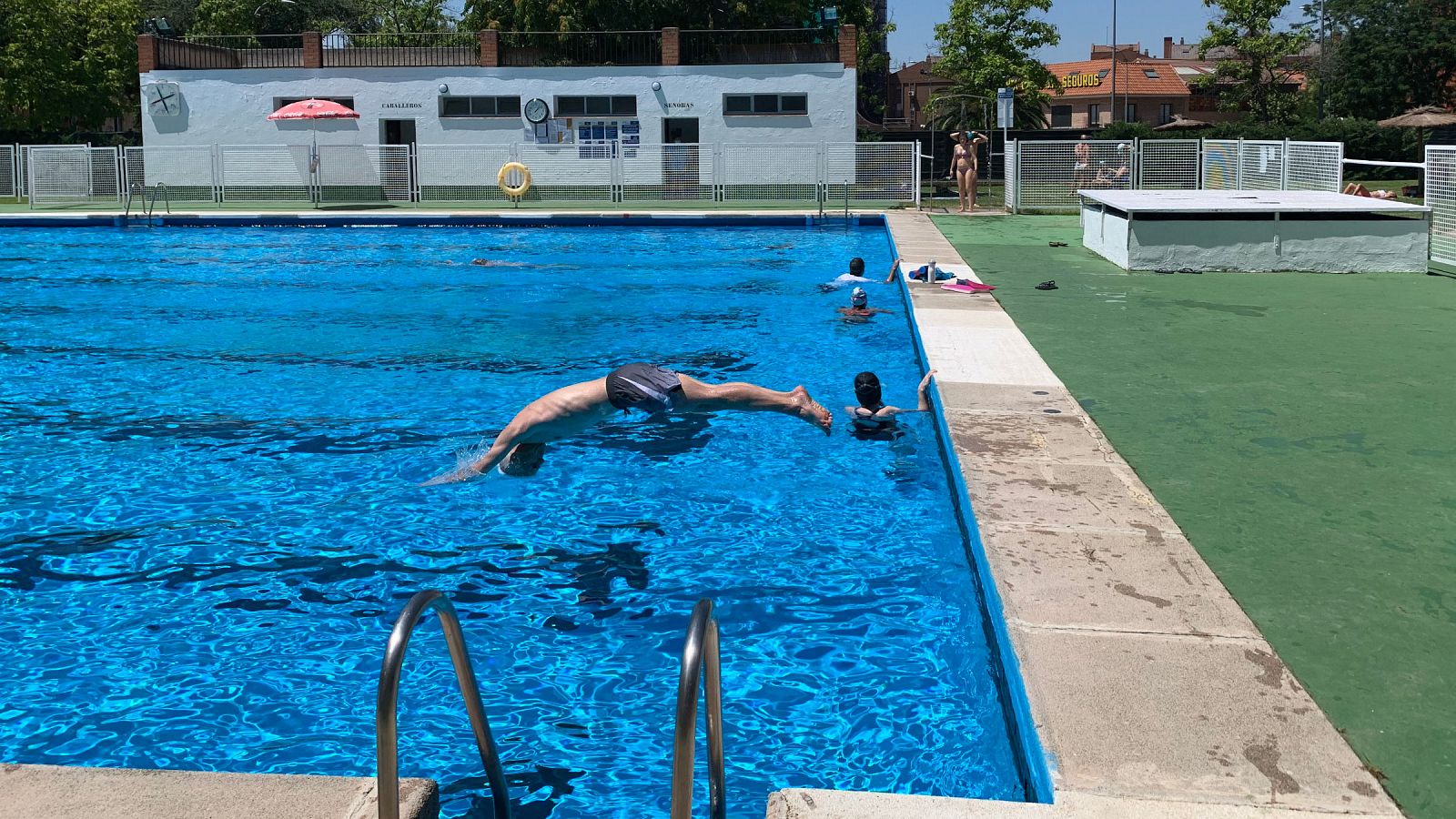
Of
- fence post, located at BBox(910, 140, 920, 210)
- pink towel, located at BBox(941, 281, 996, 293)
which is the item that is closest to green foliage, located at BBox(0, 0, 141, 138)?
fence post, located at BBox(910, 140, 920, 210)

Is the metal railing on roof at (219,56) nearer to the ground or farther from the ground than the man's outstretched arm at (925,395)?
farther from the ground

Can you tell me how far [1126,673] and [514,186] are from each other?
27.9 metres

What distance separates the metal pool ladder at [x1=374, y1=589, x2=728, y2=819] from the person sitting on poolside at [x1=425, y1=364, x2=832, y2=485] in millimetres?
2618

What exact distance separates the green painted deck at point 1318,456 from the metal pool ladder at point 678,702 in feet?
5.64

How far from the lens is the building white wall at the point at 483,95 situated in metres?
32.4

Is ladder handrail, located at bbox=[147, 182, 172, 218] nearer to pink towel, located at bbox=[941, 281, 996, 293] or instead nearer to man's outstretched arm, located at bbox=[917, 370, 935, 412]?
pink towel, located at bbox=[941, 281, 996, 293]

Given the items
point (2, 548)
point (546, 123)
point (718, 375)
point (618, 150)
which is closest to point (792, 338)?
point (718, 375)

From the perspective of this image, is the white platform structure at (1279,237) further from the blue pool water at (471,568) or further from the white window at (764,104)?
the white window at (764,104)

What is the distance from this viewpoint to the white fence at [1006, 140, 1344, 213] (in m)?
21.8

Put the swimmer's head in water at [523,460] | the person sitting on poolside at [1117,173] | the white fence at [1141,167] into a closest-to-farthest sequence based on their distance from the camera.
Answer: the swimmer's head in water at [523,460] < the white fence at [1141,167] < the person sitting on poolside at [1117,173]

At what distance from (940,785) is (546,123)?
99.4 ft

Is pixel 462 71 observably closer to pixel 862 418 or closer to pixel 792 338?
pixel 792 338

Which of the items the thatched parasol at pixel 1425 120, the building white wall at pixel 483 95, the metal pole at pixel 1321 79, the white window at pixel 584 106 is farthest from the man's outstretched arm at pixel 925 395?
the metal pole at pixel 1321 79

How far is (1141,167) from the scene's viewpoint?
24906 millimetres
